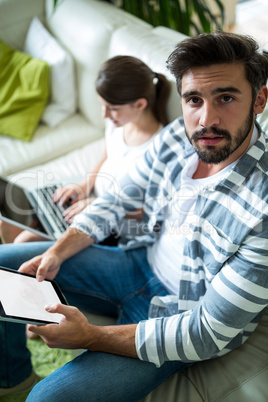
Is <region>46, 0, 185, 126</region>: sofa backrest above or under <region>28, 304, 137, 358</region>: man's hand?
above

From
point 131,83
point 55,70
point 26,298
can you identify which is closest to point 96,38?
point 55,70

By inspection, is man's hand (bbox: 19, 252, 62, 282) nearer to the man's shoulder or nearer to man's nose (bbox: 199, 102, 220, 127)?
the man's shoulder

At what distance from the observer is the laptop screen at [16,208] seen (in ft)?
5.16

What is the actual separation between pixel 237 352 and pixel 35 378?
68 cm

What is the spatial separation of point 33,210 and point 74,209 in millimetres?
142

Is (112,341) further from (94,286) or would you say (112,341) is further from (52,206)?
(52,206)

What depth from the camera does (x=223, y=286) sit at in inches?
41.9

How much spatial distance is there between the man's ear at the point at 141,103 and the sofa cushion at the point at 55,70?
0.72 meters

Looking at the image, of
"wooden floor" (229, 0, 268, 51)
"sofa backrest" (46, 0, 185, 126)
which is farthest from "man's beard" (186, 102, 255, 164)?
"wooden floor" (229, 0, 268, 51)

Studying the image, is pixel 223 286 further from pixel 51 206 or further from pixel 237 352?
pixel 51 206

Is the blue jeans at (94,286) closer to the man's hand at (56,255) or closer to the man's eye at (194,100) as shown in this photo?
the man's hand at (56,255)

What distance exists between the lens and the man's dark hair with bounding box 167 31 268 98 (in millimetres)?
1084

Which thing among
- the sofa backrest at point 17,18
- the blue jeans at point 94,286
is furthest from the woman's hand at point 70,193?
the sofa backrest at point 17,18

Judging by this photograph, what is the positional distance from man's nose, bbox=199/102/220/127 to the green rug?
0.93m
